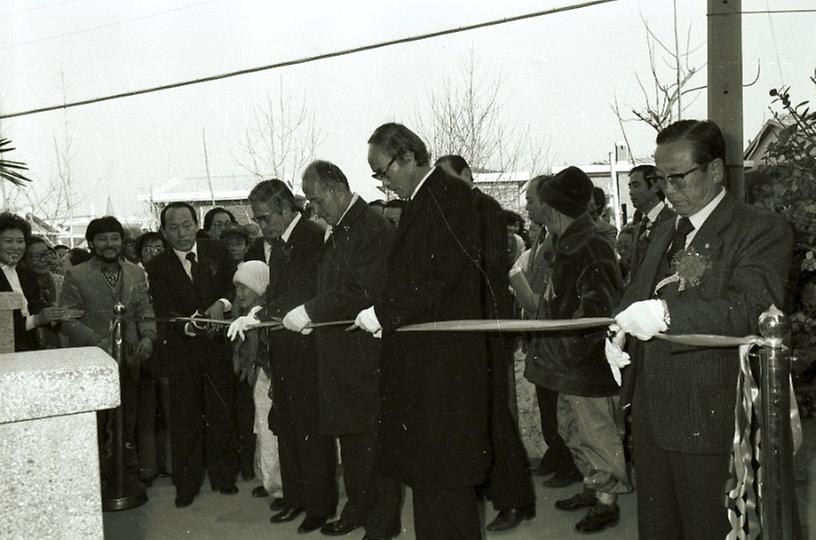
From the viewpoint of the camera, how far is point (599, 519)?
4.90 meters

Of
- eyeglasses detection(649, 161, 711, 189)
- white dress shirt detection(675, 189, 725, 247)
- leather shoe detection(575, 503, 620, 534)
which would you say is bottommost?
leather shoe detection(575, 503, 620, 534)

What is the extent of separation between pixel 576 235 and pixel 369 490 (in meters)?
1.80

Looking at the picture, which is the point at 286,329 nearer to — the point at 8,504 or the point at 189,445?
the point at 189,445

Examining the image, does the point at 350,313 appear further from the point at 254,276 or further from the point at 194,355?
the point at 194,355

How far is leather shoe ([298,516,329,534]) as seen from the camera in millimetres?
5141

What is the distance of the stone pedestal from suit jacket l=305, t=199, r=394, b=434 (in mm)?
2733

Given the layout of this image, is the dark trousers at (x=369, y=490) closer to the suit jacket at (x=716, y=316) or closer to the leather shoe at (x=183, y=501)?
the leather shoe at (x=183, y=501)

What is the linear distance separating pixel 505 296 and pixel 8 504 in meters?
3.04

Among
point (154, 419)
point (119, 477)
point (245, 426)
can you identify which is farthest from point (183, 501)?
point (154, 419)

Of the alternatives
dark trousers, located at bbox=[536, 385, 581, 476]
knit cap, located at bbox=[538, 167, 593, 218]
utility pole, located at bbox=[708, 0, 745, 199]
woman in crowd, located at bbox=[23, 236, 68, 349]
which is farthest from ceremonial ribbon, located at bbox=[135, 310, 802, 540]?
woman in crowd, located at bbox=[23, 236, 68, 349]

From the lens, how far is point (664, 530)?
310cm

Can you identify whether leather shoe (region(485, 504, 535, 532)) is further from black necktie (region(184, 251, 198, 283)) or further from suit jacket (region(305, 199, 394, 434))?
black necktie (region(184, 251, 198, 283))

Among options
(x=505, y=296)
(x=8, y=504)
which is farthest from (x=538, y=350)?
(x=8, y=504)

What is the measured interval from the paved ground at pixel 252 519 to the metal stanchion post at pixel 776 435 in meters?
1.98
